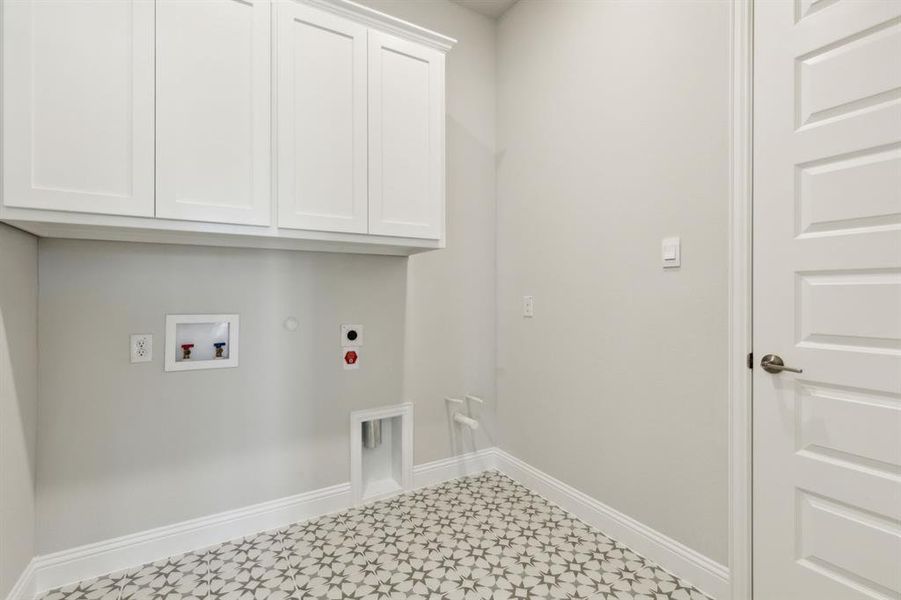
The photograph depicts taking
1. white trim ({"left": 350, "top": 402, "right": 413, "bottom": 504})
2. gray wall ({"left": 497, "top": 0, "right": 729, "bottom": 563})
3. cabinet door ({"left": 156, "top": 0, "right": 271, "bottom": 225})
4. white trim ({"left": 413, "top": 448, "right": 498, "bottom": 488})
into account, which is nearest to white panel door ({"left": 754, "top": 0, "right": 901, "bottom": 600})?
gray wall ({"left": 497, "top": 0, "right": 729, "bottom": 563})

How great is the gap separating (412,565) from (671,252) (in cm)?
169

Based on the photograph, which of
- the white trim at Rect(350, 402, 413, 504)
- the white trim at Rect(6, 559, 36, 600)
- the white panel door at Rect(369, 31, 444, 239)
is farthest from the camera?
the white trim at Rect(350, 402, 413, 504)

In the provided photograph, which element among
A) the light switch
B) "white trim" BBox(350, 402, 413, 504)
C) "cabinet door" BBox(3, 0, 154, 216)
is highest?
"cabinet door" BBox(3, 0, 154, 216)

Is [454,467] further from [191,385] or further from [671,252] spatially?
[671,252]

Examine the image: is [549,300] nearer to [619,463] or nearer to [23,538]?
[619,463]

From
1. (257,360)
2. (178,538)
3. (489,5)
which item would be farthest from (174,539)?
(489,5)

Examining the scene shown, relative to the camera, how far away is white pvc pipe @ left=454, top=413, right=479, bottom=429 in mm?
2408

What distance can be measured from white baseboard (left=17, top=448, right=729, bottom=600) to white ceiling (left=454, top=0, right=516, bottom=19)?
2.84 meters

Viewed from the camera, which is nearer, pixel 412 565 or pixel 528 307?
pixel 412 565

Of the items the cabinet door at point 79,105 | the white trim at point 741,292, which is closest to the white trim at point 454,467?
the white trim at point 741,292

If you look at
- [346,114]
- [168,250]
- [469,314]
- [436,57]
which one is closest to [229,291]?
[168,250]

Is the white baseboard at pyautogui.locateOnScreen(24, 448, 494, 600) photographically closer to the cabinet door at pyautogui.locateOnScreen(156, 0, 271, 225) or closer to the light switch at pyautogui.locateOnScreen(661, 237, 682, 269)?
the cabinet door at pyautogui.locateOnScreen(156, 0, 271, 225)

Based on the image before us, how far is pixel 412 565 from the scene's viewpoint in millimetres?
1721

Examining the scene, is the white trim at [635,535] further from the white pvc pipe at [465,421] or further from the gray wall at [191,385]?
the gray wall at [191,385]
